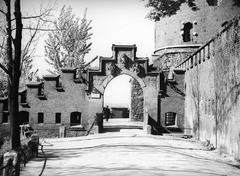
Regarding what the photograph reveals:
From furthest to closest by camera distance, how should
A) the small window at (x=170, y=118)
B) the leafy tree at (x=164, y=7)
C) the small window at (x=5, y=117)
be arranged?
the small window at (x=170, y=118)
the small window at (x=5, y=117)
the leafy tree at (x=164, y=7)

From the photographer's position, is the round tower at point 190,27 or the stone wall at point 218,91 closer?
the stone wall at point 218,91

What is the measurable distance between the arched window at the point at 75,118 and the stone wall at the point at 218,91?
30.0ft

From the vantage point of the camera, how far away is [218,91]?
15.7 metres

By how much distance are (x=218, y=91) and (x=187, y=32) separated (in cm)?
1462

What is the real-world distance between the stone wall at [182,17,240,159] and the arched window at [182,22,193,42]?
7575mm

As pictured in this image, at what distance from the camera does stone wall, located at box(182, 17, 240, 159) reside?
13320mm

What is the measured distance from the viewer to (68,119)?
2294 centimetres

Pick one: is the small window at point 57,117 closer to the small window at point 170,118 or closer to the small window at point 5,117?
the small window at point 5,117

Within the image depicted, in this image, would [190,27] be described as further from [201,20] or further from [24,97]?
[24,97]

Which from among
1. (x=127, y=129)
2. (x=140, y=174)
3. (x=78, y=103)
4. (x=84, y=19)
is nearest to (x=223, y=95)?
(x=140, y=174)

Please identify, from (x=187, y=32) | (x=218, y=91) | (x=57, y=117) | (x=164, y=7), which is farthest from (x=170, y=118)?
(x=164, y=7)

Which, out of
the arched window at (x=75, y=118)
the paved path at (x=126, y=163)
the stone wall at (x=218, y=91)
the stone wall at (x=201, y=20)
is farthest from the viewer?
the stone wall at (x=201, y=20)

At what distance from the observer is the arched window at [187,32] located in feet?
94.4

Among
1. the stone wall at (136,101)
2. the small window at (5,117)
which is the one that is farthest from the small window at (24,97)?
the stone wall at (136,101)
